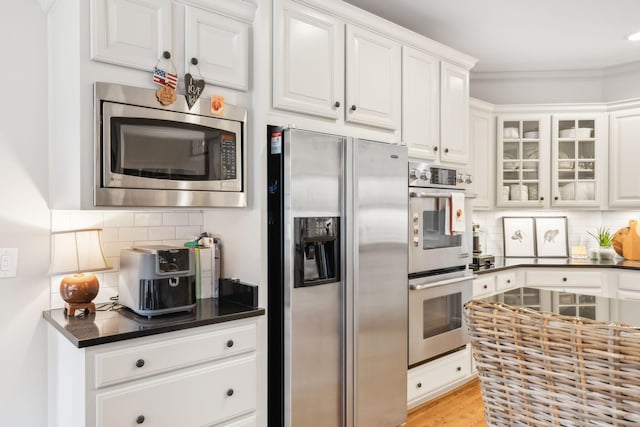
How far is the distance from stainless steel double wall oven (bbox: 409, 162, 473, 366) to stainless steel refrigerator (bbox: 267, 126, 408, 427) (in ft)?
0.53

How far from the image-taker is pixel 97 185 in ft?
5.99

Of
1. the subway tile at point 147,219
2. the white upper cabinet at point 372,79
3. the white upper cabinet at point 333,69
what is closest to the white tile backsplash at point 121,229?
the subway tile at point 147,219

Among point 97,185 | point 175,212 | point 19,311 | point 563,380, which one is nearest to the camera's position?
point 563,380

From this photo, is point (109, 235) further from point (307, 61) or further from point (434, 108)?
point (434, 108)

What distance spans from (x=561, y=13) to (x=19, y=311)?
3.94m

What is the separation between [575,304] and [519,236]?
11.2ft

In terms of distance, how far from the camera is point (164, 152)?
6.62ft

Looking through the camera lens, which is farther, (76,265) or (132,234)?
(132,234)

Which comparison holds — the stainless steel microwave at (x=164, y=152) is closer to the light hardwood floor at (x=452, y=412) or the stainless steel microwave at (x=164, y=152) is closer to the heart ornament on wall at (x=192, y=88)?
the heart ornament on wall at (x=192, y=88)

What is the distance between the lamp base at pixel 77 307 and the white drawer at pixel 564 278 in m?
3.57

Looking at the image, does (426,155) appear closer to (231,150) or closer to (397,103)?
(397,103)

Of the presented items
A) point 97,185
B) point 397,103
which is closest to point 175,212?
point 97,185

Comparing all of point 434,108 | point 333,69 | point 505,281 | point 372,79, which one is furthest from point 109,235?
point 505,281

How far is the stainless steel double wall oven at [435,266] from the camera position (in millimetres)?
2965
